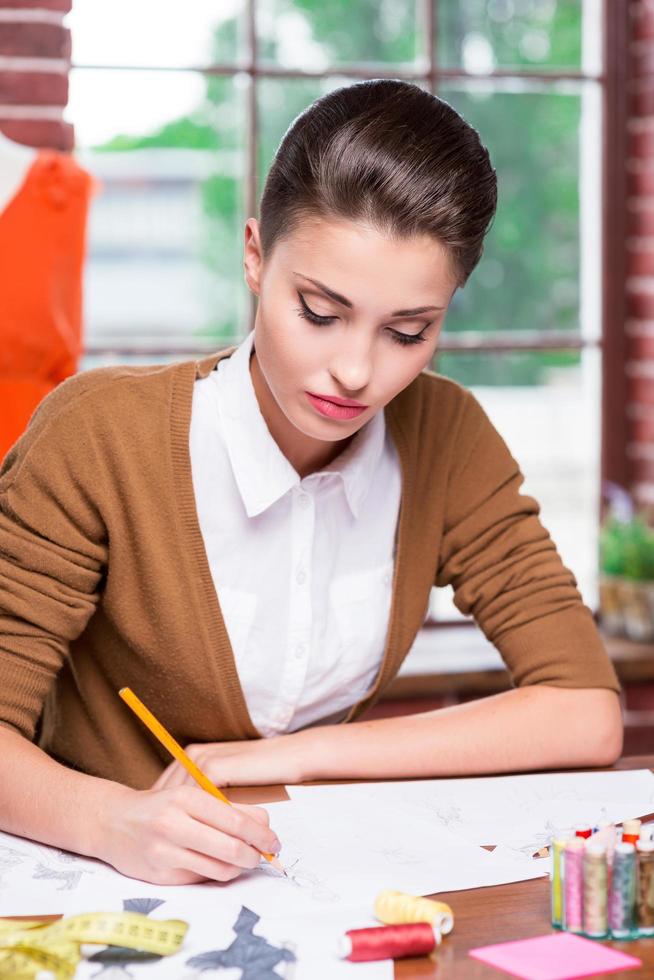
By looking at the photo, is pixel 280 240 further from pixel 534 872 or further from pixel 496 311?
pixel 496 311

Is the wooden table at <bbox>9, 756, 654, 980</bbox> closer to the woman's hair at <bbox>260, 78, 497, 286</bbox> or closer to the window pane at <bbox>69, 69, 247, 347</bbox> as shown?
the woman's hair at <bbox>260, 78, 497, 286</bbox>

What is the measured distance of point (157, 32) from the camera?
2773 mm

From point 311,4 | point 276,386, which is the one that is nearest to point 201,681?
point 276,386

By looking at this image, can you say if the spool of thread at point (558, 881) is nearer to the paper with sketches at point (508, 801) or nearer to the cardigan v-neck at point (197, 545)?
the paper with sketches at point (508, 801)

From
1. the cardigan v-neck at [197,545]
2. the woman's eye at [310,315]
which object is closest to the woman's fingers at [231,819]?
the cardigan v-neck at [197,545]

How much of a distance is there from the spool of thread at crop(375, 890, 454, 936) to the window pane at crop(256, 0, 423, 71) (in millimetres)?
2169

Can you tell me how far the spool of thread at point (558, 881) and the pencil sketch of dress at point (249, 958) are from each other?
21 cm

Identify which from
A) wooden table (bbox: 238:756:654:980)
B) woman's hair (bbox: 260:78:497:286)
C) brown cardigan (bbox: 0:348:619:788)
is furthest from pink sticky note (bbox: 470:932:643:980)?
woman's hair (bbox: 260:78:497:286)

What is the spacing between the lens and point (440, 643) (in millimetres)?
2848

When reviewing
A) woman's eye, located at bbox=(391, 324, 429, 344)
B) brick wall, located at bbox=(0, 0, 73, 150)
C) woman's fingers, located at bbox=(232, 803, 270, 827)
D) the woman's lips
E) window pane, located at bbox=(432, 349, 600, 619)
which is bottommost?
A: window pane, located at bbox=(432, 349, 600, 619)

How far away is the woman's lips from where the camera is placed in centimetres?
134

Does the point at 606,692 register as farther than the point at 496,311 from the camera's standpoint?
No

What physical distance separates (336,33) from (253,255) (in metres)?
1.62

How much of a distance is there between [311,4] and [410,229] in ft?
5.69
